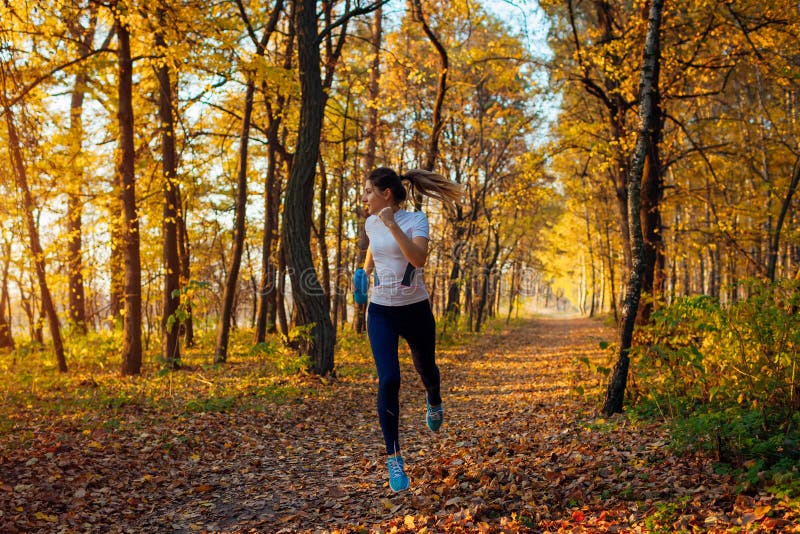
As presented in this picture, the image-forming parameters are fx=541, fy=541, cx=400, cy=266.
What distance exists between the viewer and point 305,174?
9656 millimetres

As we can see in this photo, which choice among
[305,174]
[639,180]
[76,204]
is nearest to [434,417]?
[639,180]

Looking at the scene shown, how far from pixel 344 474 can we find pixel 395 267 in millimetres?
2420

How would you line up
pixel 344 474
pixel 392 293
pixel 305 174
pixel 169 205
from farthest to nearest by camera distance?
pixel 169 205, pixel 305 174, pixel 344 474, pixel 392 293

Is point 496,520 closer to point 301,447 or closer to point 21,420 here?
point 301,447

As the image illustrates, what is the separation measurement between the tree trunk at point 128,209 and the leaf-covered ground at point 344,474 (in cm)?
339

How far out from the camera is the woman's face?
4562 mm

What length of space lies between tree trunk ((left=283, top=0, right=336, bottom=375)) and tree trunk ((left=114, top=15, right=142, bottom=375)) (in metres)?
3.38

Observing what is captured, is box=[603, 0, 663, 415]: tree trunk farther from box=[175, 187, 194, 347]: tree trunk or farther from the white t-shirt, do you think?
box=[175, 187, 194, 347]: tree trunk

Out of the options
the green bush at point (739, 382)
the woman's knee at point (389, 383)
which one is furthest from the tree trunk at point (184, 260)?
the green bush at point (739, 382)

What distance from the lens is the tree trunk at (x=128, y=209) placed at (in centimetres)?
1030

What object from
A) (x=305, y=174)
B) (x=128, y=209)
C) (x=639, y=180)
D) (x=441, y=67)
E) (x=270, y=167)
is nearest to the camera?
(x=639, y=180)

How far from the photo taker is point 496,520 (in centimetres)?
388

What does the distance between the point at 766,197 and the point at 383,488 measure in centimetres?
1772

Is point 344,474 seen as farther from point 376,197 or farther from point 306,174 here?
point 306,174
